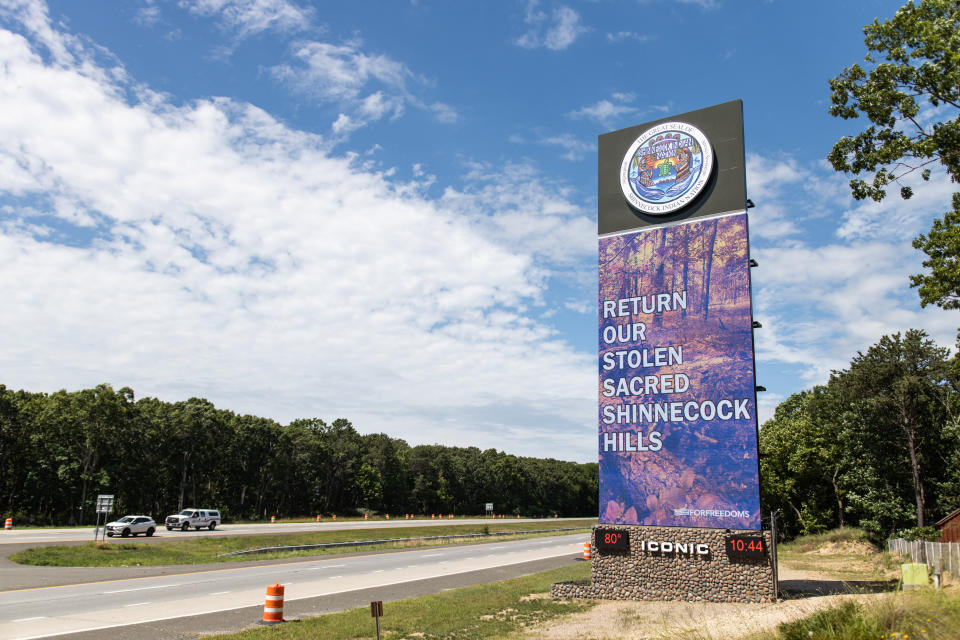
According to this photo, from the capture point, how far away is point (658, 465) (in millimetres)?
22594

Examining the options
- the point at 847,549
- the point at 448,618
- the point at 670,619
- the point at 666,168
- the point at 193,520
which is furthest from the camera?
the point at 193,520

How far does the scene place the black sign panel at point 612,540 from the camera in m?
22.7

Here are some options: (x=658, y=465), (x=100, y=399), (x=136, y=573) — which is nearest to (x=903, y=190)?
(x=658, y=465)

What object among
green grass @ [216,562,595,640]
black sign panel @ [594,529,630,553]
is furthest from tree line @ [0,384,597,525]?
black sign panel @ [594,529,630,553]

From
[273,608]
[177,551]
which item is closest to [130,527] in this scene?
[177,551]

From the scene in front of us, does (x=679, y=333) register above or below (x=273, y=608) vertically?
above

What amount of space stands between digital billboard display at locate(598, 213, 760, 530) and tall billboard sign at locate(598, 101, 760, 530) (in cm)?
4

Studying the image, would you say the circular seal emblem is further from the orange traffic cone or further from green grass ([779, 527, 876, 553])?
green grass ([779, 527, 876, 553])

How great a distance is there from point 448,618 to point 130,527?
116 feet

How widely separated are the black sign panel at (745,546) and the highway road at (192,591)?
43.6 feet

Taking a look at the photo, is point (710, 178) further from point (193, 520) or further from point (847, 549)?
point (193, 520)

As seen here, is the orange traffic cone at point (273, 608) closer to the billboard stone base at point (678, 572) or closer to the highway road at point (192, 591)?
the highway road at point (192, 591)

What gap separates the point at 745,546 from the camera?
2061 cm

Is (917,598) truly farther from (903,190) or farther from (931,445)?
(931,445)
